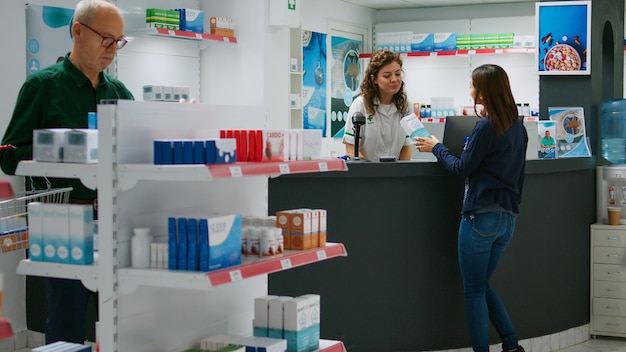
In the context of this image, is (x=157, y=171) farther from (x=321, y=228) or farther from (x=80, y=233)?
(x=321, y=228)

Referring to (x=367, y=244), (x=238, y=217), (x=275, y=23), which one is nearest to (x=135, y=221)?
(x=238, y=217)

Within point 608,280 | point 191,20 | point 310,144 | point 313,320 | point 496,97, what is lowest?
point 608,280

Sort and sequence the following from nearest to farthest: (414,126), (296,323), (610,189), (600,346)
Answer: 1. (296,323)
2. (414,126)
3. (600,346)
4. (610,189)

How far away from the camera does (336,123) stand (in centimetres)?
1020

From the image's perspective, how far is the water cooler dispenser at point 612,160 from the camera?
646cm

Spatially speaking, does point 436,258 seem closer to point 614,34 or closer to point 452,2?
point 614,34

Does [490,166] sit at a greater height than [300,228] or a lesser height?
greater

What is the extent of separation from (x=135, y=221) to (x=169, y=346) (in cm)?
56

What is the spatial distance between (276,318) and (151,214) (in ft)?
2.18

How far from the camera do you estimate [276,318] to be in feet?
11.5

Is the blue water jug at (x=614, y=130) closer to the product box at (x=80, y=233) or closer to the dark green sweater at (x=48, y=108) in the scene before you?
the dark green sweater at (x=48, y=108)

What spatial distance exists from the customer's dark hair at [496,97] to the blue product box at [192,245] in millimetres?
2360

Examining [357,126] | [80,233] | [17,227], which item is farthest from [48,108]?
[357,126]

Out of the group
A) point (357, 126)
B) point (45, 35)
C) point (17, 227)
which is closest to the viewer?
point (17, 227)
